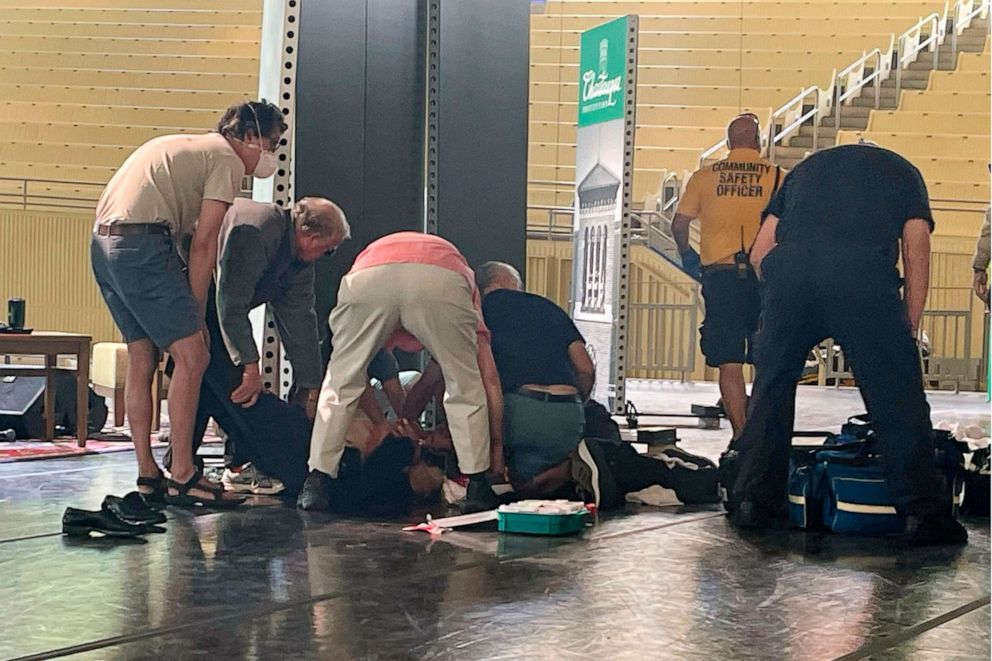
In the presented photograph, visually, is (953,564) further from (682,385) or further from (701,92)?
(701,92)

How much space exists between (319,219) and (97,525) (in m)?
1.14

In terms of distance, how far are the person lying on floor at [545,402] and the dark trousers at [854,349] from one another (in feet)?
2.05

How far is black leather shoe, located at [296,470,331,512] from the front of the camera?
405cm

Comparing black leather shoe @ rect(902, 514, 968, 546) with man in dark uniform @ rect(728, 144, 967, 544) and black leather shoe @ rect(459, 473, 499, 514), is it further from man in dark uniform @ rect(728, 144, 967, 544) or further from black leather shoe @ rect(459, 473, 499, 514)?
black leather shoe @ rect(459, 473, 499, 514)

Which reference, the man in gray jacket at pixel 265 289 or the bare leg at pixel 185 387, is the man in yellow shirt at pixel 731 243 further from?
the bare leg at pixel 185 387

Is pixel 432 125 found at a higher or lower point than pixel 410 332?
higher

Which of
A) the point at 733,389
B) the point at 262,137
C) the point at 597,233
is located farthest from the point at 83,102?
the point at 262,137

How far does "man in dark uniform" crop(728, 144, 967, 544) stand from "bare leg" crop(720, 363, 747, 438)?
1.52m

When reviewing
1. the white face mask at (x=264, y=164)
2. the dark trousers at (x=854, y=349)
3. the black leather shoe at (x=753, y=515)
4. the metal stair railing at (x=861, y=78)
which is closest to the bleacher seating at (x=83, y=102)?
the metal stair railing at (x=861, y=78)

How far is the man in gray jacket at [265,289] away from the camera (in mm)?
4113

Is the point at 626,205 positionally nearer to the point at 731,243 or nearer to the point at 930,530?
the point at 731,243

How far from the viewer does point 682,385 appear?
12.4 meters

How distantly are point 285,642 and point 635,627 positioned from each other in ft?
2.21

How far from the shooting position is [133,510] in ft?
12.3
